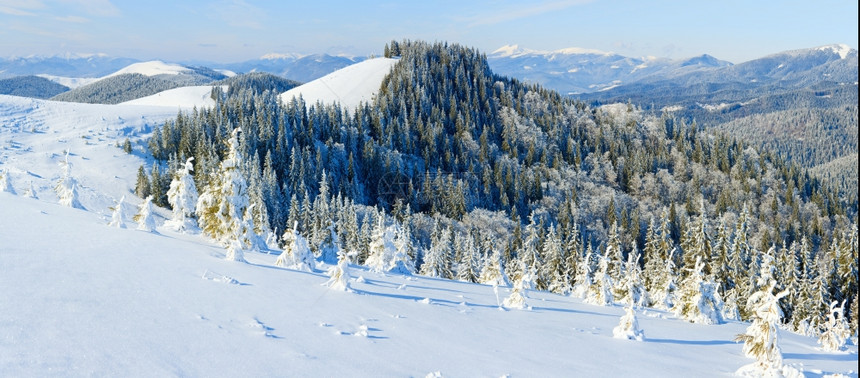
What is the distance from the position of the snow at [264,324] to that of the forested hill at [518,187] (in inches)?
1762

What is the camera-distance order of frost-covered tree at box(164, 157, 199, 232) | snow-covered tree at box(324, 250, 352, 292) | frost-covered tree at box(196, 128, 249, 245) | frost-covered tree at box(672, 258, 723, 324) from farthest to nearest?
frost-covered tree at box(164, 157, 199, 232)
frost-covered tree at box(196, 128, 249, 245)
frost-covered tree at box(672, 258, 723, 324)
snow-covered tree at box(324, 250, 352, 292)

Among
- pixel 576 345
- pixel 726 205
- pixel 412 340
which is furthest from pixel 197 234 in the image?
pixel 726 205

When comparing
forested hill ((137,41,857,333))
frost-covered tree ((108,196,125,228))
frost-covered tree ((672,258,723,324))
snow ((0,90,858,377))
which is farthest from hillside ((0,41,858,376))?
frost-covered tree ((108,196,125,228))

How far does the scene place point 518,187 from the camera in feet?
473

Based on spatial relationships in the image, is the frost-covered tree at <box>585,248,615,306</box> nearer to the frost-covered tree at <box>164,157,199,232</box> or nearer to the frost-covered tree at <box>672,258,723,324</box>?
the frost-covered tree at <box>672,258,723,324</box>

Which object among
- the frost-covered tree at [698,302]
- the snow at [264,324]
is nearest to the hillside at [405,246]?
the snow at [264,324]

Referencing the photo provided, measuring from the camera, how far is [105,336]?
995cm

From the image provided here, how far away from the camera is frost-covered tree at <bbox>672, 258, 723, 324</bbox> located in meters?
25.4

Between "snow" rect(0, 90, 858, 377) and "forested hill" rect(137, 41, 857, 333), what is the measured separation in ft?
147

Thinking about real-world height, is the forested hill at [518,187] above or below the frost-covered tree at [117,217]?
below

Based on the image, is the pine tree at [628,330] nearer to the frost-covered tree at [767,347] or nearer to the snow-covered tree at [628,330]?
the snow-covered tree at [628,330]

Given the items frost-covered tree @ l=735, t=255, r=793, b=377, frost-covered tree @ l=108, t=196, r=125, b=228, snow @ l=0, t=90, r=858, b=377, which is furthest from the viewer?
frost-covered tree @ l=108, t=196, r=125, b=228

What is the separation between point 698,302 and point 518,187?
118854 mm

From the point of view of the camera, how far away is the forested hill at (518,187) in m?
75.8
